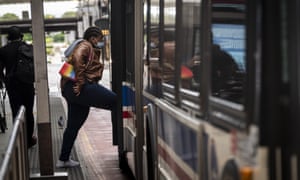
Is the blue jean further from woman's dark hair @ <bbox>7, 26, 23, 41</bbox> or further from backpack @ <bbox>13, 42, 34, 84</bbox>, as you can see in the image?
woman's dark hair @ <bbox>7, 26, 23, 41</bbox>

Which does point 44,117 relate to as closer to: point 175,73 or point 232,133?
point 175,73

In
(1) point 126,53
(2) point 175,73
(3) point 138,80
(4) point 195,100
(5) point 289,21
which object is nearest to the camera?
(5) point 289,21

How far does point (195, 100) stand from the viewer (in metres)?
→ 2.89

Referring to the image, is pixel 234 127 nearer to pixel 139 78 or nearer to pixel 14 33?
pixel 139 78

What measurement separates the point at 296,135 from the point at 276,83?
190mm

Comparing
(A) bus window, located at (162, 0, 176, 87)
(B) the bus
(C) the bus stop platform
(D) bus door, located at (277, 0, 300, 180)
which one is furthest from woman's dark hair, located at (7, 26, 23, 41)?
(D) bus door, located at (277, 0, 300, 180)

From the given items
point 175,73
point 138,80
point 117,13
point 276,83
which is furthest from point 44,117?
point 276,83

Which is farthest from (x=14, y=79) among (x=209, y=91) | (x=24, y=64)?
(x=209, y=91)

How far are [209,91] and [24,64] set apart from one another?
5.15 meters

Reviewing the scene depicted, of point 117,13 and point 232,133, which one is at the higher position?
point 117,13

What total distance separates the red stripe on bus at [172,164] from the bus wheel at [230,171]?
779 millimetres

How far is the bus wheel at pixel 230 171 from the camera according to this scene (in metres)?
2.09

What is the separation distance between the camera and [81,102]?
6.55 meters

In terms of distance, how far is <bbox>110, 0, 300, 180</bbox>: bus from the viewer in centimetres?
184
